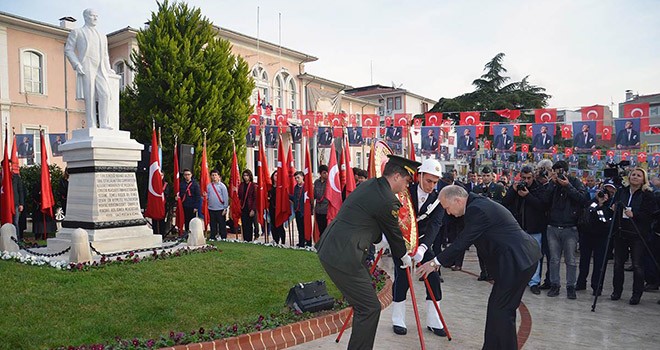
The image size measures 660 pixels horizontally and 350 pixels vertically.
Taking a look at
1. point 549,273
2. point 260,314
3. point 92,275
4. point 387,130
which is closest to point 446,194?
point 260,314

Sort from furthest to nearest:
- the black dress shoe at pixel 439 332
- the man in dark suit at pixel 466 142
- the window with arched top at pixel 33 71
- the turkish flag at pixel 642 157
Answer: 1. the turkish flag at pixel 642 157
2. the window with arched top at pixel 33 71
3. the man in dark suit at pixel 466 142
4. the black dress shoe at pixel 439 332

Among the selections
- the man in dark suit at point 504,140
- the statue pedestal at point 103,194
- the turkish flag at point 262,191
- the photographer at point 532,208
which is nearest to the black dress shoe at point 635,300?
the photographer at point 532,208

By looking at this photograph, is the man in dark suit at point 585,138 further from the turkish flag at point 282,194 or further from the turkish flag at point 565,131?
the turkish flag at point 282,194

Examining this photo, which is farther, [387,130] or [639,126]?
[387,130]

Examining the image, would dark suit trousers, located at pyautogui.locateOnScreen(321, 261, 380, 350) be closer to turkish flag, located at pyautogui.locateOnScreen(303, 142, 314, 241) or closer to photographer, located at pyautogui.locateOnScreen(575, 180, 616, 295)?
photographer, located at pyautogui.locateOnScreen(575, 180, 616, 295)

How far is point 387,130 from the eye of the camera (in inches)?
920

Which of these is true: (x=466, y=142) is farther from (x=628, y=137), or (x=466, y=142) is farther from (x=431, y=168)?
(x=431, y=168)

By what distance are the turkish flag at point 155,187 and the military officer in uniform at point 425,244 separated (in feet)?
23.1

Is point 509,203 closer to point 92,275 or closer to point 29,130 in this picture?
point 92,275

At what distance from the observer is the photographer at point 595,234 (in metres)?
7.85

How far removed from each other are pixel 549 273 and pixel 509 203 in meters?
Result: 1.38

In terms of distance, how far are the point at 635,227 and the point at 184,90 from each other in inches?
512

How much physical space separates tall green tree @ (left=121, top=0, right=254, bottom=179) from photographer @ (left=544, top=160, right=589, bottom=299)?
445 inches

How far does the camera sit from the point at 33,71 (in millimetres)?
27594
